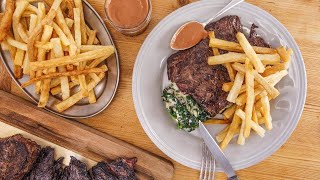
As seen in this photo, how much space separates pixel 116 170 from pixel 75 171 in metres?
0.34

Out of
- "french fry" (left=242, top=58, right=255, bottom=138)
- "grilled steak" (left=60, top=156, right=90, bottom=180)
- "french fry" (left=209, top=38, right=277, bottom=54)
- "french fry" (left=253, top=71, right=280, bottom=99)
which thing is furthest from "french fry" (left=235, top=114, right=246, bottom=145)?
"grilled steak" (left=60, top=156, right=90, bottom=180)

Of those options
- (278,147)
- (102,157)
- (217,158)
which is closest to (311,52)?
(278,147)

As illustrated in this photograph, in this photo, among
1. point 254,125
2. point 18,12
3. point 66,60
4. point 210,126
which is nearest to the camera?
point 254,125

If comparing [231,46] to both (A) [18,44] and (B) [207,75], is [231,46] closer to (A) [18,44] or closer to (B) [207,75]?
(B) [207,75]

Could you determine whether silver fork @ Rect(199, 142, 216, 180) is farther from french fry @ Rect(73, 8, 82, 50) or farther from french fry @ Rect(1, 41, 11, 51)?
french fry @ Rect(1, 41, 11, 51)

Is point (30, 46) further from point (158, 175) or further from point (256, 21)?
point (256, 21)

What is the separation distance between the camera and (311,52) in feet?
12.6

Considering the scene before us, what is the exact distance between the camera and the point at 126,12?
3590 millimetres

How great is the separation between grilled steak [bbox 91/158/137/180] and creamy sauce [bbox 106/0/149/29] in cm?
114

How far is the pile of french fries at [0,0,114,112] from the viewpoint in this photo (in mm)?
3500

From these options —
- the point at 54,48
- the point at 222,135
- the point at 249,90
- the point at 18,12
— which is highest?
the point at 18,12

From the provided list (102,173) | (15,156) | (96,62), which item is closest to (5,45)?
(96,62)

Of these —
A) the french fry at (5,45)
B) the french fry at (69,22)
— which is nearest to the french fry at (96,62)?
the french fry at (69,22)

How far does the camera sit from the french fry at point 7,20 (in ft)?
11.6
